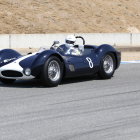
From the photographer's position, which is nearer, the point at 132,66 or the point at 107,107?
the point at 107,107

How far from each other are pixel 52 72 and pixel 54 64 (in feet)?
0.61

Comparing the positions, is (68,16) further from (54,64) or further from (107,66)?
(54,64)

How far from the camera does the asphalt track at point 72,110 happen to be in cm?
706

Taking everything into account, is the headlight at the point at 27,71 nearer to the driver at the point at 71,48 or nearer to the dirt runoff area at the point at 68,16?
the driver at the point at 71,48

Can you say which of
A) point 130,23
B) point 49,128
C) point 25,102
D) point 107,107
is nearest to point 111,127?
point 49,128

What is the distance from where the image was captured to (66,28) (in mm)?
32094

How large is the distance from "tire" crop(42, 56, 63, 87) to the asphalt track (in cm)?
16

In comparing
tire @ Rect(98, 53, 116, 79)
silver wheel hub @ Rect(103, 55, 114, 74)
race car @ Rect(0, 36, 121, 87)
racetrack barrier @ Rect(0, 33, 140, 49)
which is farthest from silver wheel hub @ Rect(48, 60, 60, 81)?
racetrack barrier @ Rect(0, 33, 140, 49)

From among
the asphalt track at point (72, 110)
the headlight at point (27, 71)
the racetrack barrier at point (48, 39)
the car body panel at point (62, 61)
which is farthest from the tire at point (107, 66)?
the racetrack barrier at point (48, 39)

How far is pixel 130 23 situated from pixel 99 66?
23832 mm

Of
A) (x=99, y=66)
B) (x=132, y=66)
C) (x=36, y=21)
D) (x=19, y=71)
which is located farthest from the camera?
(x=36, y=21)

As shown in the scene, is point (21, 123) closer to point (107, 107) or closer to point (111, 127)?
point (111, 127)

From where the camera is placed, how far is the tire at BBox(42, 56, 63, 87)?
1121cm

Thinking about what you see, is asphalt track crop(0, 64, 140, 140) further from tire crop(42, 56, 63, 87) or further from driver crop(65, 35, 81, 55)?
driver crop(65, 35, 81, 55)
